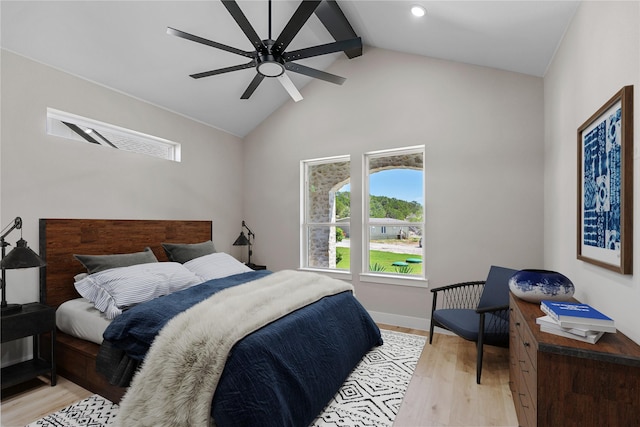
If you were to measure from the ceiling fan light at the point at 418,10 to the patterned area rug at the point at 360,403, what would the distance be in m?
3.05

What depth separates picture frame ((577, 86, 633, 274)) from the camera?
1420 mm

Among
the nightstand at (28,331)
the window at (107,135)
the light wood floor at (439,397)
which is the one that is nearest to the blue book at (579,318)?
the light wood floor at (439,397)

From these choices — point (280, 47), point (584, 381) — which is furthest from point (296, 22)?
point (584, 381)

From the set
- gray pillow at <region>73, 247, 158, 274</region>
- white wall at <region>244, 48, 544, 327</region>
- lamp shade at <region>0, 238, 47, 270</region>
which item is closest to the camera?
lamp shade at <region>0, 238, 47, 270</region>

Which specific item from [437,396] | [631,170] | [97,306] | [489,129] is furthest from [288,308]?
[489,129]

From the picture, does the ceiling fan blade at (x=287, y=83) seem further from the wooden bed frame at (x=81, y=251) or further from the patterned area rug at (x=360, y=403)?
the patterned area rug at (x=360, y=403)

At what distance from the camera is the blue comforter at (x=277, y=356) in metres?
1.57

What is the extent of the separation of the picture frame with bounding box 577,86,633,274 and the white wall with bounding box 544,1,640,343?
38 millimetres

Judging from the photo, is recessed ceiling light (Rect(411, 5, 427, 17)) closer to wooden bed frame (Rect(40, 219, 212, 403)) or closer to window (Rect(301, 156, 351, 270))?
window (Rect(301, 156, 351, 270))

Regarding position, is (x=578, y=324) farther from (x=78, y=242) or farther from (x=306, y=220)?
(x=78, y=242)

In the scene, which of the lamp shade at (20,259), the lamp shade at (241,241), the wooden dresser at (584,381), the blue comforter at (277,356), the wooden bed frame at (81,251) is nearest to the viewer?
the wooden dresser at (584,381)

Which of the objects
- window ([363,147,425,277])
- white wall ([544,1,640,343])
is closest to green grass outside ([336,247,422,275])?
window ([363,147,425,277])

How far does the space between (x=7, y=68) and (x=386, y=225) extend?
12.7 ft

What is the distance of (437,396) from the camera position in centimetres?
226
